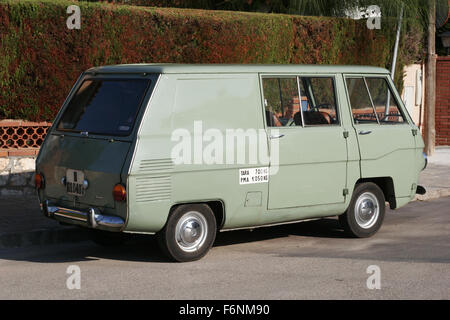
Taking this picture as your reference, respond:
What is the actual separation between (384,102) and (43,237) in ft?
13.3

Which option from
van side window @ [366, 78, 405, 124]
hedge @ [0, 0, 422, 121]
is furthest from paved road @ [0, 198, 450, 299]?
hedge @ [0, 0, 422, 121]

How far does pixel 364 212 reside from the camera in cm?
937

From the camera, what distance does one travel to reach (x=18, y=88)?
1159 cm

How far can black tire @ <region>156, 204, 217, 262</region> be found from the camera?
773cm

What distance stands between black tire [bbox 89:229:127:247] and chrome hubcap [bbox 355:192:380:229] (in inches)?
102

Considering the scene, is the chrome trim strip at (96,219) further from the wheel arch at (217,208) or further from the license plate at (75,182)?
the wheel arch at (217,208)

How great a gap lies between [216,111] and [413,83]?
1335 cm

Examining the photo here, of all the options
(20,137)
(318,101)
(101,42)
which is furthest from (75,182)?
(101,42)

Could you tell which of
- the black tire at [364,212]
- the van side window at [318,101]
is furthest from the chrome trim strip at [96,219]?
the black tire at [364,212]

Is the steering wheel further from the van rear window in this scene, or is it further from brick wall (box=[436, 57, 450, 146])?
brick wall (box=[436, 57, 450, 146])

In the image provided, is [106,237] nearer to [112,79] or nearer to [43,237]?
[43,237]

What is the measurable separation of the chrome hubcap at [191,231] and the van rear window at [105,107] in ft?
3.26
